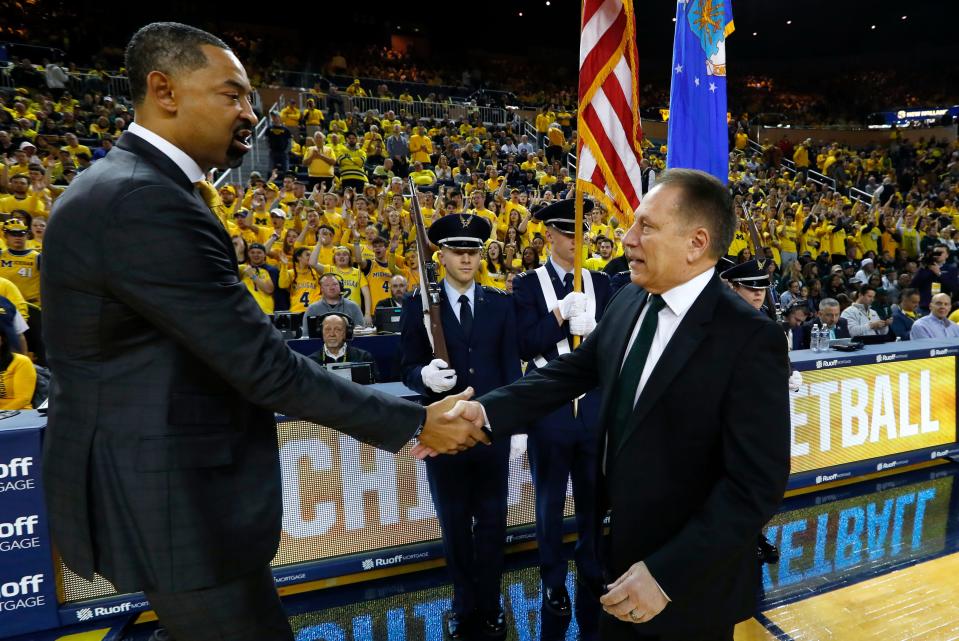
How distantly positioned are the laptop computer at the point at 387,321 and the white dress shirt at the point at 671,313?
17.5ft

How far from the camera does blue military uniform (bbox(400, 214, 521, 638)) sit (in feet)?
10.7

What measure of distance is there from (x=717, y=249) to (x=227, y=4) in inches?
1205

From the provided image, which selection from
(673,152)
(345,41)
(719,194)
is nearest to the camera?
(719,194)

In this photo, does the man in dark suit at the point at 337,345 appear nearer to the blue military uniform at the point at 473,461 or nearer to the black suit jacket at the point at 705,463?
the blue military uniform at the point at 473,461

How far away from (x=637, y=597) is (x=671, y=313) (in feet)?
2.40

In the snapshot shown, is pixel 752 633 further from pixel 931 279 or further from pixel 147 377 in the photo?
pixel 931 279

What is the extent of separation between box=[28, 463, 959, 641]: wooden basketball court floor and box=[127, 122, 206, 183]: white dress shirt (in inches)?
102

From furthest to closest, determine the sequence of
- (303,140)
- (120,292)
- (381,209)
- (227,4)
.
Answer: (227,4) < (303,140) < (381,209) < (120,292)

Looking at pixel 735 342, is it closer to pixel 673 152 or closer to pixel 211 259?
pixel 211 259

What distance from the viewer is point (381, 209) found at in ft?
36.4

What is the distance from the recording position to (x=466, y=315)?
3439 mm

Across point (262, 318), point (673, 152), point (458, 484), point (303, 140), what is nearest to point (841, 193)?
point (303, 140)

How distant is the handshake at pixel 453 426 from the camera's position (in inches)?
86.0

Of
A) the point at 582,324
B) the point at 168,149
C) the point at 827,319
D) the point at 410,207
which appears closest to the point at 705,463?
the point at 168,149
